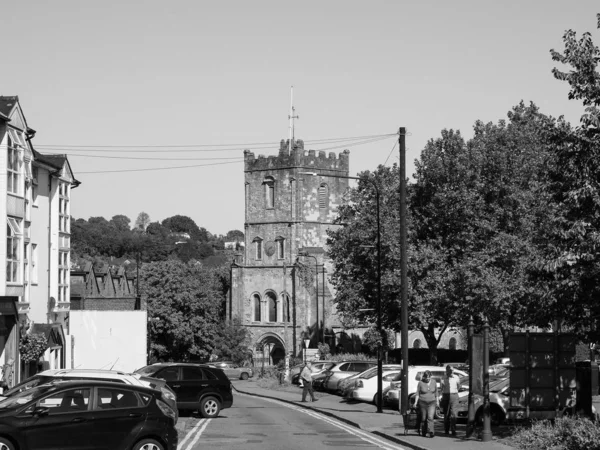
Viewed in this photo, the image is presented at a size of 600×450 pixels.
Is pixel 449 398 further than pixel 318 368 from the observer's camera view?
No

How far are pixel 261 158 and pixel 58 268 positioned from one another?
58.4m

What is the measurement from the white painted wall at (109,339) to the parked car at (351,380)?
828 cm

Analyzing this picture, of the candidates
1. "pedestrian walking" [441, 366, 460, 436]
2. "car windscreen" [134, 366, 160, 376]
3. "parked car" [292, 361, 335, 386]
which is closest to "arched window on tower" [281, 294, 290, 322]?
"parked car" [292, 361, 335, 386]

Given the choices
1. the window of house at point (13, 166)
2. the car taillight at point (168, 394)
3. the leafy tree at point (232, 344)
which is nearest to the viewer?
the car taillight at point (168, 394)

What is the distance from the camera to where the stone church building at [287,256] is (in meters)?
101

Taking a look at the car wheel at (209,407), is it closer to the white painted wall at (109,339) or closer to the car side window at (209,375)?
the car side window at (209,375)

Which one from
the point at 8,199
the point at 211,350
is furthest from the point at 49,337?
the point at 211,350

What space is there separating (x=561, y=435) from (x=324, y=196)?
82.7 m

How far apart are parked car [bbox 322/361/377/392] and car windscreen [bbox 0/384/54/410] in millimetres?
29825

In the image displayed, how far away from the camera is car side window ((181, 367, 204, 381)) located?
31.9m

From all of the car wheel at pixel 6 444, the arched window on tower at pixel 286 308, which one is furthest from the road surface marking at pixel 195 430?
the arched window on tower at pixel 286 308

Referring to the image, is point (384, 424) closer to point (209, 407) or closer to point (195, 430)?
point (209, 407)

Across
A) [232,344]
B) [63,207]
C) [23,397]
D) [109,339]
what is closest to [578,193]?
[23,397]

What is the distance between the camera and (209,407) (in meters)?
32.1
